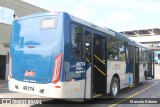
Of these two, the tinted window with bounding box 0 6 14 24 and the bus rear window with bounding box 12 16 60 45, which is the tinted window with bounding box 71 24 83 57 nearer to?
the bus rear window with bounding box 12 16 60 45

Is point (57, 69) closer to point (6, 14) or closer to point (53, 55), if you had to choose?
point (53, 55)

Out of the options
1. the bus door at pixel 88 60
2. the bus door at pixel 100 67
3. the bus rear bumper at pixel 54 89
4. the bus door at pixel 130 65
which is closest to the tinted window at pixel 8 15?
the bus door at pixel 130 65

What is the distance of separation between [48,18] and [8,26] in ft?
47.5

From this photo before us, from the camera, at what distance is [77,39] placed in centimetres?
811

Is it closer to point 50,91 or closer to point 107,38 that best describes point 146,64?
point 107,38

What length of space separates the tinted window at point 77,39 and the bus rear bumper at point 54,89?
37.6 inches

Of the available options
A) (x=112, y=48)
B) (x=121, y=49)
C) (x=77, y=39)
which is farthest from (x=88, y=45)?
(x=121, y=49)

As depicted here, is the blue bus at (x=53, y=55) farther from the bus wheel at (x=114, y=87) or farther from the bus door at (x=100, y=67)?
the bus wheel at (x=114, y=87)

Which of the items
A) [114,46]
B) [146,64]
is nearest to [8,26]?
[146,64]

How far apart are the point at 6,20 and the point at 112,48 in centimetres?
1326

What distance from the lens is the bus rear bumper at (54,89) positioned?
732 cm

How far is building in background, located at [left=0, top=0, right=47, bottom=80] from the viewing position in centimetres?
A: 2072

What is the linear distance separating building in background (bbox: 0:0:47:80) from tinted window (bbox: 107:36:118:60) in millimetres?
12382

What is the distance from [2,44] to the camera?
67.7ft
